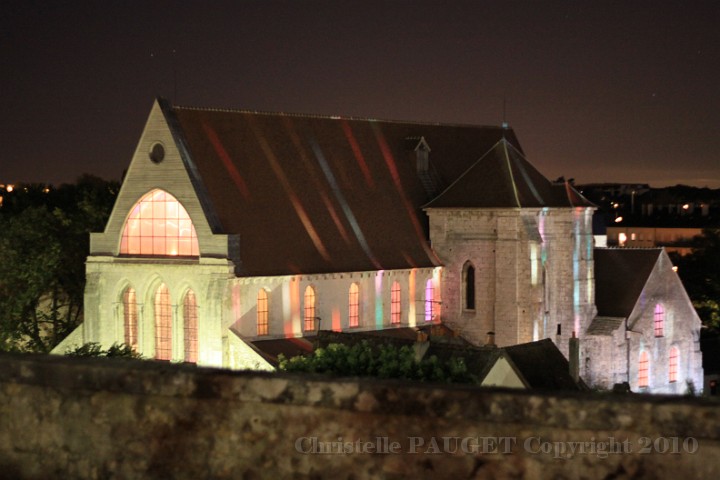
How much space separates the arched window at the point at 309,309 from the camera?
60.9 meters

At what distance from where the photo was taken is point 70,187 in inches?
4513

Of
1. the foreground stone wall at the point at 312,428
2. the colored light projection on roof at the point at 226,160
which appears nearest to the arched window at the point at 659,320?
the colored light projection on roof at the point at 226,160

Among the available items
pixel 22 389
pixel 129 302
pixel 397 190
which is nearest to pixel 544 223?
pixel 397 190

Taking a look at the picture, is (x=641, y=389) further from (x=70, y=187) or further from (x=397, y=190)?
(x=70, y=187)

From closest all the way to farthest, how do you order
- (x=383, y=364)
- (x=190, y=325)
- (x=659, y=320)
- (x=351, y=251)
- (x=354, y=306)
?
(x=383, y=364), (x=190, y=325), (x=354, y=306), (x=351, y=251), (x=659, y=320)

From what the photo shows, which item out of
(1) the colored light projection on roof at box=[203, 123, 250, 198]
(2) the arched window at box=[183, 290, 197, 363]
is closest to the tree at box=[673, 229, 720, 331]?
(1) the colored light projection on roof at box=[203, 123, 250, 198]

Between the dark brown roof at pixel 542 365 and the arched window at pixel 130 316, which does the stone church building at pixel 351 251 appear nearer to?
the arched window at pixel 130 316

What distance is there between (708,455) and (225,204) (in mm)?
47860

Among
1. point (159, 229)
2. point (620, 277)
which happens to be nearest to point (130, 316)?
point (159, 229)

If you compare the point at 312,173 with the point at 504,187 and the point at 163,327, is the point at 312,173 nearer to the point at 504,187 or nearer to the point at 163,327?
the point at 504,187

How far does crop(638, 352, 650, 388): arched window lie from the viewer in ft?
230

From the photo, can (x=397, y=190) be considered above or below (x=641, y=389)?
above

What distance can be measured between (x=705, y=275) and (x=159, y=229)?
2060 inches

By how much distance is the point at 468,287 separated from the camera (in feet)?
221
